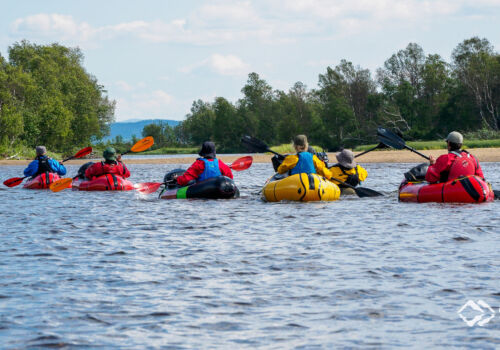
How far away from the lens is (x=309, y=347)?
4.51 m

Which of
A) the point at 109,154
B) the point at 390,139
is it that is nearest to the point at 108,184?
the point at 109,154

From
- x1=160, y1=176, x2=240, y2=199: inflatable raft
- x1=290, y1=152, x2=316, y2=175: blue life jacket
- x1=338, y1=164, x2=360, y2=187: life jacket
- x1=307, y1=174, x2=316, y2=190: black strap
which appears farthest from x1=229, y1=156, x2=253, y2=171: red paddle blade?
x1=307, y1=174, x2=316, y2=190: black strap

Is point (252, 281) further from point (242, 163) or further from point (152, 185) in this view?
point (242, 163)

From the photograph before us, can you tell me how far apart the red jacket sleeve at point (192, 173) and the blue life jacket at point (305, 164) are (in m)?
2.11

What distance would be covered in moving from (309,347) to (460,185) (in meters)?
8.63

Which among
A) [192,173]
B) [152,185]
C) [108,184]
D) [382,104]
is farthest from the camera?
[382,104]

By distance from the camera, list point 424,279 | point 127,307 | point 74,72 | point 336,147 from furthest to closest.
Answer: point 336,147 < point 74,72 < point 424,279 < point 127,307

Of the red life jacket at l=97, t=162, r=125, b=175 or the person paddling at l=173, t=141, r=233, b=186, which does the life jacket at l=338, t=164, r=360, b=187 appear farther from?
the red life jacket at l=97, t=162, r=125, b=175

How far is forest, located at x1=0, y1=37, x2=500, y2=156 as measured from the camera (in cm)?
5616

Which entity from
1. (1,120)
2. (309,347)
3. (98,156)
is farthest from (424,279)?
(98,156)

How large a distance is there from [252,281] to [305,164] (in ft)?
24.1

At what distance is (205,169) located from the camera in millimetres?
14773

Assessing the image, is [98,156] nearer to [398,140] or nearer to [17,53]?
[17,53]

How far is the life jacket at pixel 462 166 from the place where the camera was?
1240 cm
